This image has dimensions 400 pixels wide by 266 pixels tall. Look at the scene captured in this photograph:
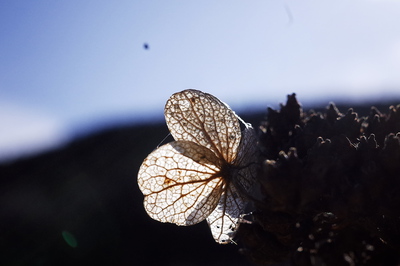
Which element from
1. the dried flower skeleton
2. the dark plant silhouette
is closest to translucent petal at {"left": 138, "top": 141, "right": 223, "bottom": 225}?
the dried flower skeleton

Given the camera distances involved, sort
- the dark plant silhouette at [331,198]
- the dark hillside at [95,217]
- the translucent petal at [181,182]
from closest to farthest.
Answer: the dark plant silhouette at [331,198]
the translucent petal at [181,182]
the dark hillside at [95,217]

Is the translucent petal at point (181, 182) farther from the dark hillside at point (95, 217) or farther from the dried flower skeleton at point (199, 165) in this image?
the dark hillside at point (95, 217)

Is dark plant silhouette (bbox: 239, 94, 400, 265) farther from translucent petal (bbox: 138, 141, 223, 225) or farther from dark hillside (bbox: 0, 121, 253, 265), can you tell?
dark hillside (bbox: 0, 121, 253, 265)

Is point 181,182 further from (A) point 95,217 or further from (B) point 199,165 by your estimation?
(A) point 95,217

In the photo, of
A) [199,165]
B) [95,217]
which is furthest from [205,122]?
[95,217]

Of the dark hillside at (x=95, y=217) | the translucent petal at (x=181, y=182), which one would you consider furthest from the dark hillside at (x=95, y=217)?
the translucent petal at (x=181, y=182)

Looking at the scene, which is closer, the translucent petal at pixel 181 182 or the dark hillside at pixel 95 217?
the translucent petal at pixel 181 182

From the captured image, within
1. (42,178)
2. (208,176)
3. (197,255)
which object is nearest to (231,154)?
(208,176)

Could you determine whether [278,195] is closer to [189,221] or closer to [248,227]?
[248,227]
